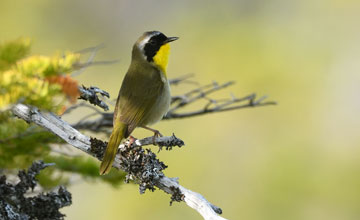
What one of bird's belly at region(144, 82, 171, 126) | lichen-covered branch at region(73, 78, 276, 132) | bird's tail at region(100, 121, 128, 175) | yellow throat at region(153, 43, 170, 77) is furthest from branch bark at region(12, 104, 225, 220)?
yellow throat at region(153, 43, 170, 77)

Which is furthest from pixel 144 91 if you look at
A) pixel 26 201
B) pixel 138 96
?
pixel 26 201

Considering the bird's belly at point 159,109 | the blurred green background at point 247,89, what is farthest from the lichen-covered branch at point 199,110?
the blurred green background at point 247,89

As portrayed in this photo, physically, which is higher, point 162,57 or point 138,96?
point 162,57

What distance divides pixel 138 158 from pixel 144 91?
1343mm

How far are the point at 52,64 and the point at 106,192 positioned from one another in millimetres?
5227

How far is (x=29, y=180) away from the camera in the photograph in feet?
7.62

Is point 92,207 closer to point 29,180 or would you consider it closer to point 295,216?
point 295,216

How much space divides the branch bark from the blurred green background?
3266 millimetres

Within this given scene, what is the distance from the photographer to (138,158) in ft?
8.00

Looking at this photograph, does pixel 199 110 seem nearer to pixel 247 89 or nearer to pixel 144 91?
pixel 144 91

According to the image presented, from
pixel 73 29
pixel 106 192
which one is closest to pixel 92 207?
pixel 106 192

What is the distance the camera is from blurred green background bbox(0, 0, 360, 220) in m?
6.75

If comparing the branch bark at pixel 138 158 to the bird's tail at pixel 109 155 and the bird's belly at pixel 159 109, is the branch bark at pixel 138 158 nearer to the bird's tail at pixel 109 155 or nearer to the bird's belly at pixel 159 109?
the bird's tail at pixel 109 155

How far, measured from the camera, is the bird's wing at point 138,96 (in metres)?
3.35
